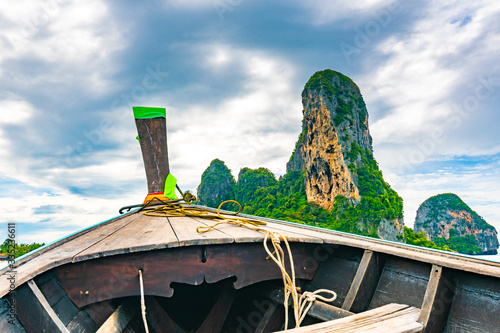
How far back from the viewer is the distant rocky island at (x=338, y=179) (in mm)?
25953

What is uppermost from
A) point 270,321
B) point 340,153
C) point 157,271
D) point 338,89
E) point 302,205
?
point 338,89

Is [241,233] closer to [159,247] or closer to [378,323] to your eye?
[159,247]

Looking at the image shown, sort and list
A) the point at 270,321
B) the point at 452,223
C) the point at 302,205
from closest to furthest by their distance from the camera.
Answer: the point at 270,321, the point at 302,205, the point at 452,223

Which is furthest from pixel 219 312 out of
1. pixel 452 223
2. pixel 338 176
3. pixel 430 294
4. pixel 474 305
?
pixel 452 223

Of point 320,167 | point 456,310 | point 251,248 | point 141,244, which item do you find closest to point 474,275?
point 456,310

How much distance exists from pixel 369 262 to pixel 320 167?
27257 mm

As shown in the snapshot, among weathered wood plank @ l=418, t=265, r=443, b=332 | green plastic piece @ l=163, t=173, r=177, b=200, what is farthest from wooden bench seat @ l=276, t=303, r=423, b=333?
green plastic piece @ l=163, t=173, r=177, b=200

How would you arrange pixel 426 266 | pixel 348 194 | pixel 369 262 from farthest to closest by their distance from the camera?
pixel 348 194 < pixel 369 262 < pixel 426 266

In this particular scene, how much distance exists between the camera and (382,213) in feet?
86.0

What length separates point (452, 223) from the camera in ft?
152

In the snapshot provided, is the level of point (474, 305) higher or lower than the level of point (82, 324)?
higher

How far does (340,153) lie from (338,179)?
226 cm

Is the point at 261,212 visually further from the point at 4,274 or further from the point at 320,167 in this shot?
the point at 4,274

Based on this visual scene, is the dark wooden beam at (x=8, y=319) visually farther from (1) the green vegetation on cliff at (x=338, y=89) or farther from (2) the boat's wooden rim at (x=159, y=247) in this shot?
(1) the green vegetation on cliff at (x=338, y=89)
